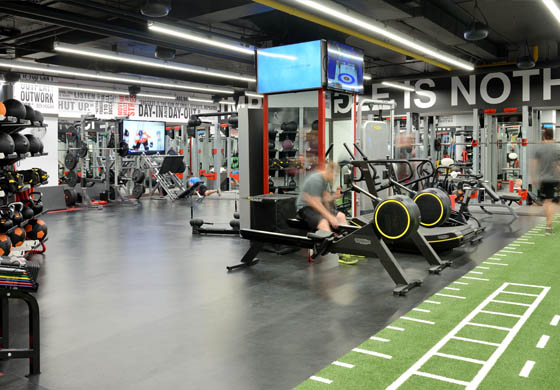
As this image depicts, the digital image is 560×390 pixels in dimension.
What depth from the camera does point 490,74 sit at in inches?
489

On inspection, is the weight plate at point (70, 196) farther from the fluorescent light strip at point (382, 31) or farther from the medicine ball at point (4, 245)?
the fluorescent light strip at point (382, 31)

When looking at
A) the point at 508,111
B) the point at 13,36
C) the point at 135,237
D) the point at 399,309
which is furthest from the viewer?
the point at 508,111

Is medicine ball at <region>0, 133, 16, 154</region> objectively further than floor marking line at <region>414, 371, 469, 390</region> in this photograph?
Yes

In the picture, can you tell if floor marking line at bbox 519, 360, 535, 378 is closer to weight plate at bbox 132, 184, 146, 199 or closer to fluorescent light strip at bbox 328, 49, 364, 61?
fluorescent light strip at bbox 328, 49, 364, 61

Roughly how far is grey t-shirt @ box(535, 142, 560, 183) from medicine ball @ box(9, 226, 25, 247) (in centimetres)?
692

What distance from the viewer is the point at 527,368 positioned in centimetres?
262

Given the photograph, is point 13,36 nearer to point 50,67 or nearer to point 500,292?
point 50,67

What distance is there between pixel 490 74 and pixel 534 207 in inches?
153

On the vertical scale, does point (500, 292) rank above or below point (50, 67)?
below

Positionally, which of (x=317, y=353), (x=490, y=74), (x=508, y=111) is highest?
(x=490, y=74)

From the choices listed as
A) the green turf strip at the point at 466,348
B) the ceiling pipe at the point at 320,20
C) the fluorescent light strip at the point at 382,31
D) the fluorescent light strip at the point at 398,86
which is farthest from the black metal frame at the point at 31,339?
the fluorescent light strip at the point at 398,86

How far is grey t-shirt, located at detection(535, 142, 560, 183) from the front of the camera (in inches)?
275

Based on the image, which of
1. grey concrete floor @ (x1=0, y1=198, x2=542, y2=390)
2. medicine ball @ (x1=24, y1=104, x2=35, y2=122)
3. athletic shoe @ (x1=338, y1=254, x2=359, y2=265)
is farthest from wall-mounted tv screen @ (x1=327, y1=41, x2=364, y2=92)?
medicine ball @ (x1=24, y1=104, x2=35, y2=122)

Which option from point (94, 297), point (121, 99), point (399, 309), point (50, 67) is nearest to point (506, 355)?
point (399, 309)
